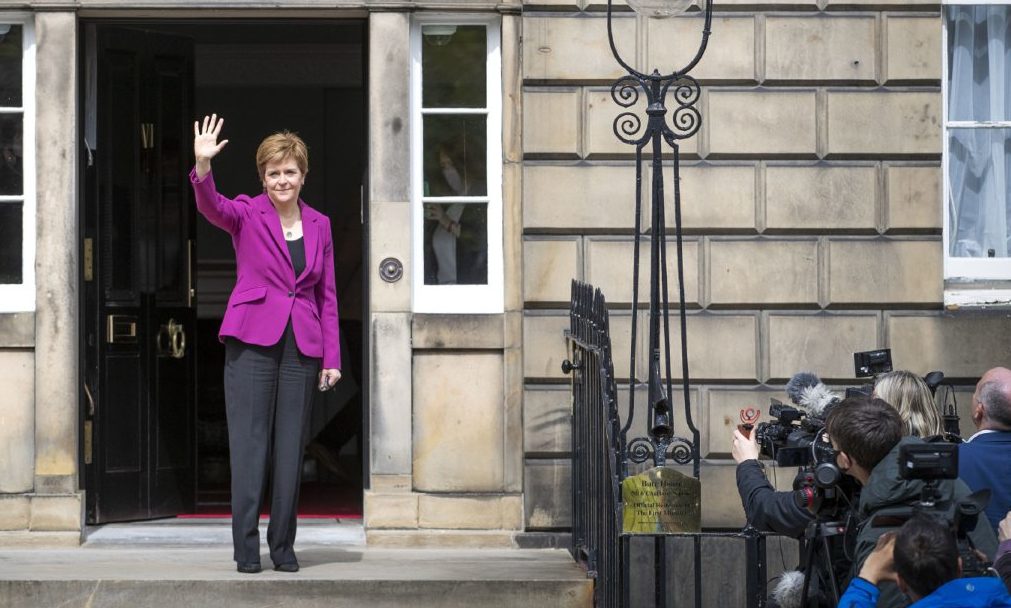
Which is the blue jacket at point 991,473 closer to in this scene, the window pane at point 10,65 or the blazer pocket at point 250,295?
the blazer pocket at point 250,295

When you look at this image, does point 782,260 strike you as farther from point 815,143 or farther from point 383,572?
point 383,572

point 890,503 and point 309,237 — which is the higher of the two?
point 309,237

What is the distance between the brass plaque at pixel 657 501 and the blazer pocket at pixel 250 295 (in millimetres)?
1887

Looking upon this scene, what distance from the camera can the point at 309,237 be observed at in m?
7.61

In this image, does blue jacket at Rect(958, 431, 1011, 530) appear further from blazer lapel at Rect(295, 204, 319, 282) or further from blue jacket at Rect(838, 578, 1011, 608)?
blazer lapel at Rect(295, 204, 319, 282)

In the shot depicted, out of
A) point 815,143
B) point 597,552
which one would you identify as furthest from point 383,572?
point 815,143

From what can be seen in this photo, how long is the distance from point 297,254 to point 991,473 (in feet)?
10.5

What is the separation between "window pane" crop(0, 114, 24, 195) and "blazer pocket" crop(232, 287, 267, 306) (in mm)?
2051

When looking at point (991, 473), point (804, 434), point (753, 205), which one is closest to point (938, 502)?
point (804, 434)

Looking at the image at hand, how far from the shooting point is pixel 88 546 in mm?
8641

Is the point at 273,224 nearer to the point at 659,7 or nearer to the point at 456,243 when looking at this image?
the point at 456,243

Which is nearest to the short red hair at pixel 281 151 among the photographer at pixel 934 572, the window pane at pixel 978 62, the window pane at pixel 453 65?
the window pane at pixel 453 65

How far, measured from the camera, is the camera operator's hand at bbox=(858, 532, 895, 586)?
4.65 m

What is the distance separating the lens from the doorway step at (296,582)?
7.47m
